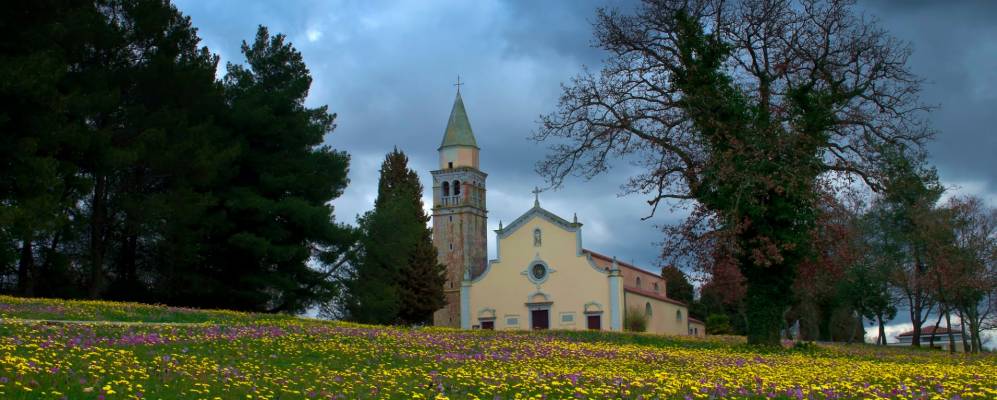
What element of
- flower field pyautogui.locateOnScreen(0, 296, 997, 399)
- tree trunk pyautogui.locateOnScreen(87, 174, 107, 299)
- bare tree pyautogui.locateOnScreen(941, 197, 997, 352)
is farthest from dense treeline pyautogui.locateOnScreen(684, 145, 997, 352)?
tree trunk pyautogui.locateOnScreen(87, 174, 107, 299)

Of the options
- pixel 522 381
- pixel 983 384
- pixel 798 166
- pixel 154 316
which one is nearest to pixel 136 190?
pixel 154 316

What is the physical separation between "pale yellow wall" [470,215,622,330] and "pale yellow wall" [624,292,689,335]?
3.20 m

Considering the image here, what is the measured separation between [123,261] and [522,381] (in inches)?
1360

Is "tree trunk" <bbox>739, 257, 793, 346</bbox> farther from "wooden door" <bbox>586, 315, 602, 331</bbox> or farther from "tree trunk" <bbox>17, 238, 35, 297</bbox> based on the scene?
"wooden door" <bbox>586, 315, 602, 331</bbox>

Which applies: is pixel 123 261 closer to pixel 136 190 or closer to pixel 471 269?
pixel 136 190

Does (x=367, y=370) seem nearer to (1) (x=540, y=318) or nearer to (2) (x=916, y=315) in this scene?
(2) (x=916, y=315)

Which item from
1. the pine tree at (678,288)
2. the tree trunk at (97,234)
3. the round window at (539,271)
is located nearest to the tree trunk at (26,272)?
the tree trunk at (97,234)

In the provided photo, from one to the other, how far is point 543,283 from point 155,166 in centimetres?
3436

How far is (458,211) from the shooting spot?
81.2 metres

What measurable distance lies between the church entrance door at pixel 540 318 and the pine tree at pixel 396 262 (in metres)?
7.86

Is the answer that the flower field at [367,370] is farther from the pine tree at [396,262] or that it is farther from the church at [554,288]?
the church at [554,288]

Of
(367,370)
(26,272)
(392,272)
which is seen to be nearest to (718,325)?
(392,272)

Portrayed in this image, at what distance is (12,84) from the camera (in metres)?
28.9

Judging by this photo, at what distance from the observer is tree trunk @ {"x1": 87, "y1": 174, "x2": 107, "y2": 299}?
124ft
